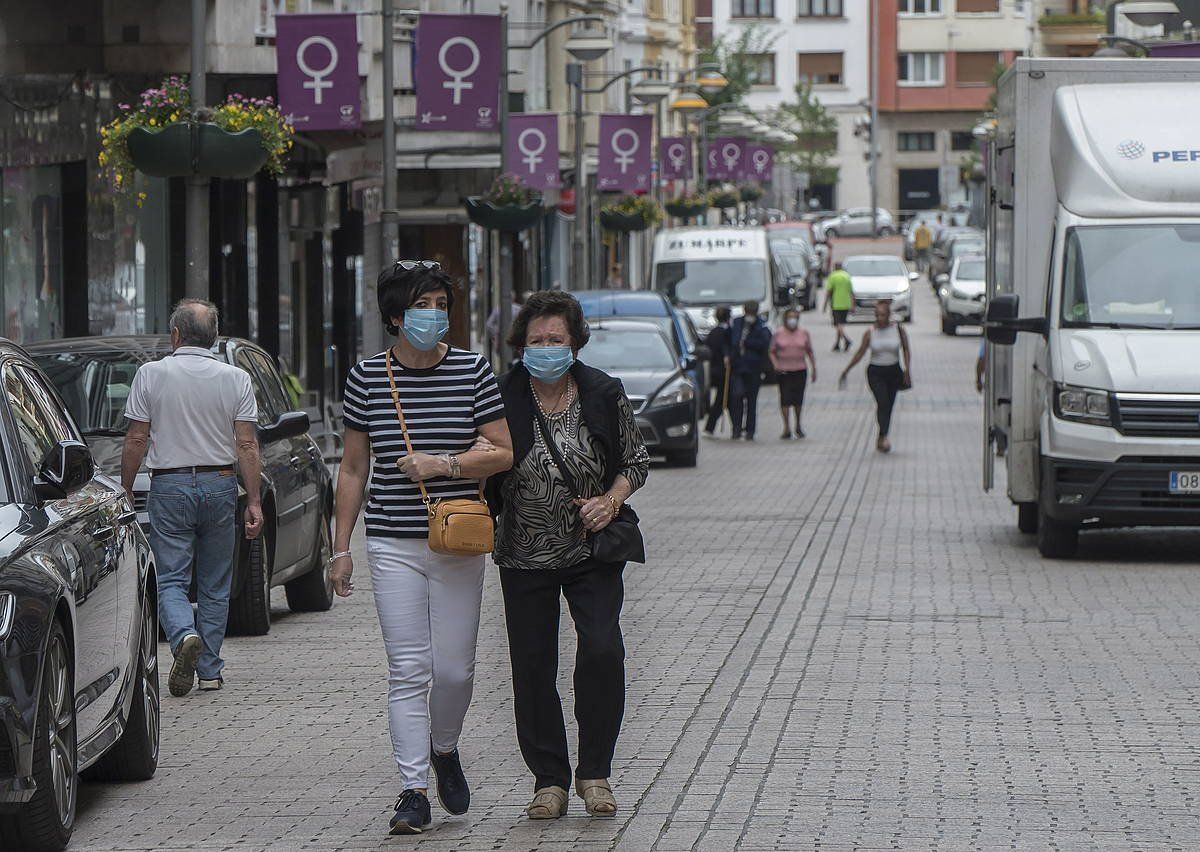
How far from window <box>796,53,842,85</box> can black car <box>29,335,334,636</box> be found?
11345cm

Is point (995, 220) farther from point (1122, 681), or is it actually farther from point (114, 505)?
point (114, 505)

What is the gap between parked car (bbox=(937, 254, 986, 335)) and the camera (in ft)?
176

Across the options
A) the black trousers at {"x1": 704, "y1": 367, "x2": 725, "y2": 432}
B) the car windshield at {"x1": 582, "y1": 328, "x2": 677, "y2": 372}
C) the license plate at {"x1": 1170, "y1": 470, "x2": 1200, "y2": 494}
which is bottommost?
the black trousers at {"x1": 704, "y1": 367, "x2": 725, "y2": 432}

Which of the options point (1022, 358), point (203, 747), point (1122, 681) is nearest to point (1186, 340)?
point (1022, 358)

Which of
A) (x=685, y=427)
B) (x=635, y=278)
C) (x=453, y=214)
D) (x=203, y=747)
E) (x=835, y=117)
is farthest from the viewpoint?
(x=835, y=117)

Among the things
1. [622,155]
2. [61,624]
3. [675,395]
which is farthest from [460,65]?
[61,624]

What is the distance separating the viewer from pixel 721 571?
615 inches

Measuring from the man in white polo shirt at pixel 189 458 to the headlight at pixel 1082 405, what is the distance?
6823 mm

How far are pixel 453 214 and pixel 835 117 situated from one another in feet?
280

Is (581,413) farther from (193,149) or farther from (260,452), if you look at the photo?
(193,149)

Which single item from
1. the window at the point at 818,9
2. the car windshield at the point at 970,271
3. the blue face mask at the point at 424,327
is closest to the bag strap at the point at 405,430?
the blue face mask at the point at 424,327

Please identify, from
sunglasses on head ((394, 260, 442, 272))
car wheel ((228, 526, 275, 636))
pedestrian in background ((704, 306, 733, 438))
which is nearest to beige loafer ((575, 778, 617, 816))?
sunglasses on head ((394, 260, 442, 272))

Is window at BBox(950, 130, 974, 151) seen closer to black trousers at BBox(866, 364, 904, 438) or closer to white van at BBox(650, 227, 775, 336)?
white van at BBox(650, 227, 775, 336)

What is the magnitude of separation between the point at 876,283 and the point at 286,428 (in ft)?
165
